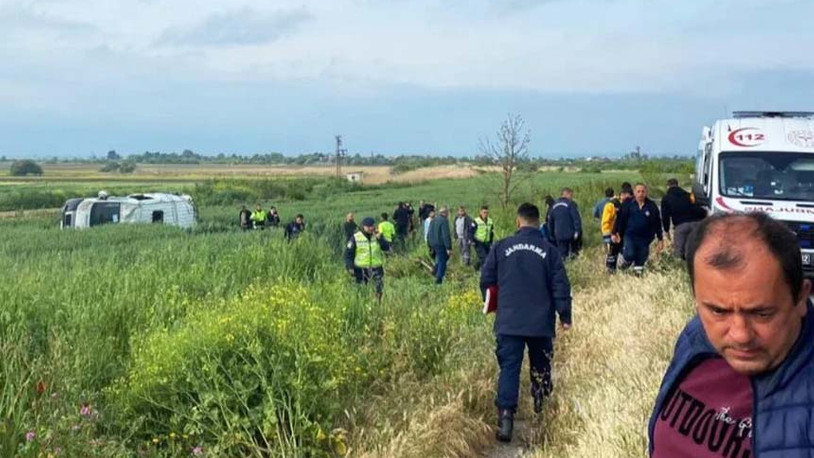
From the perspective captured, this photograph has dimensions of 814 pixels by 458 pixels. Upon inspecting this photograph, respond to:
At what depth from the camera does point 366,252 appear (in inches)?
543

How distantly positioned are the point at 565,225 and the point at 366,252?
3.83 m

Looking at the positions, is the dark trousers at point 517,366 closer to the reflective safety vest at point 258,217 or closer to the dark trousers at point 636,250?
the dark trousers at point 636,250

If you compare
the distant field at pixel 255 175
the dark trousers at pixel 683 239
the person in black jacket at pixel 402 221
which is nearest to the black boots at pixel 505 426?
the dark trousers at pixel 683 239

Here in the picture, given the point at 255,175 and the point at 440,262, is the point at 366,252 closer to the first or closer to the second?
the point at 440,262

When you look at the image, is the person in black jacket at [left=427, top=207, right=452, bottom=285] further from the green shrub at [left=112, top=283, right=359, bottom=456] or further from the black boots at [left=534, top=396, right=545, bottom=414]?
the green shrub at [left=112, top=283, right=359, bottom=456]

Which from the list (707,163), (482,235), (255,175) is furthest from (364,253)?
(255,175)

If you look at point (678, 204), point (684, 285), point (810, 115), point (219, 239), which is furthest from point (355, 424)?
point (219, 239)

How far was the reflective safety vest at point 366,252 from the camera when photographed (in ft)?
45.0

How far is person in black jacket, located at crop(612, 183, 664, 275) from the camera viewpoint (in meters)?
12.7

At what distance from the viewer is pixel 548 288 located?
6301 mm

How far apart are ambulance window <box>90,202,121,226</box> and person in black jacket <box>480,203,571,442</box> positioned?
82.9 feet

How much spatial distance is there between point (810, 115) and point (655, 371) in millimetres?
9737

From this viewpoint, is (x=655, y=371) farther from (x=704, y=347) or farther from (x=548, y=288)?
(x=704, y=347)

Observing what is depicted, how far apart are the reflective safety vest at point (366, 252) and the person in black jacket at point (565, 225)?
3492 millimetres
